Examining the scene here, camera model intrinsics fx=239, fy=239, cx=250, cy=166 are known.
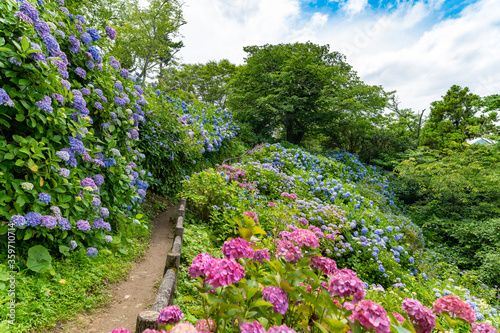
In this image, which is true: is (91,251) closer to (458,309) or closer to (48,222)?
(48,222)

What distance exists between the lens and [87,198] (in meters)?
2.59

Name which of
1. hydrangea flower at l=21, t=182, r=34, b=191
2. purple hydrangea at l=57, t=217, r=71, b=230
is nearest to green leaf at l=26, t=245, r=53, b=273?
purple hydrangea at l=57, t=217, r=71, b=230

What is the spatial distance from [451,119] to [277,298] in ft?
62.6

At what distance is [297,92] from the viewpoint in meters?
13.0

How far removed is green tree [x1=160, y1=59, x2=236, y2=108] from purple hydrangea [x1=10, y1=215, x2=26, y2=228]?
21.3 m

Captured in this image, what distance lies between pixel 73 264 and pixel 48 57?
212 cm

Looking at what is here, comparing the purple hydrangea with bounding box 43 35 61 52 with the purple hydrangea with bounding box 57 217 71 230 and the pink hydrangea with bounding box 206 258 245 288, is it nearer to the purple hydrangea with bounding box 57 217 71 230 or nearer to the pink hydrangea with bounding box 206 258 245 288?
the purple hydrangea with bounding box 57 217 71 230

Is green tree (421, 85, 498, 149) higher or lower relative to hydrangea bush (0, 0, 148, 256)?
higher

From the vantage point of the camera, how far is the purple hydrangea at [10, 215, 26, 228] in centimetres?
199

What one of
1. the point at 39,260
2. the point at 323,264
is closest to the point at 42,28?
the point at 39,260

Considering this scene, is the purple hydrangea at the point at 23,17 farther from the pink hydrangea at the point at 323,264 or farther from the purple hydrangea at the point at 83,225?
the pink hydrangea at the point at 323,264

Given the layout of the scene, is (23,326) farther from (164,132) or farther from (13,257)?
(164,132)

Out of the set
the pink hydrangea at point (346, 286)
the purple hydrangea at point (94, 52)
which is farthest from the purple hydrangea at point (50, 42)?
the pink hydrangea at point (346, 286)

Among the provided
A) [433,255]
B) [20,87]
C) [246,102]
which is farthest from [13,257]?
[246,102]
